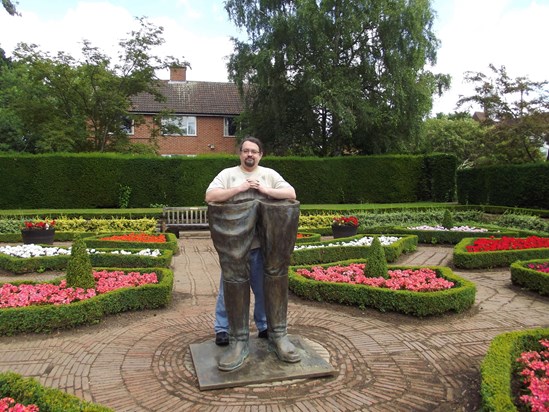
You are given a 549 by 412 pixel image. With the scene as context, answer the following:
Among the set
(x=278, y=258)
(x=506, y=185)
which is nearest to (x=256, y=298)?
(x=278, y=258)

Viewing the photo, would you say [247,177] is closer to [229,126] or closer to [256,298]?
[256,298]

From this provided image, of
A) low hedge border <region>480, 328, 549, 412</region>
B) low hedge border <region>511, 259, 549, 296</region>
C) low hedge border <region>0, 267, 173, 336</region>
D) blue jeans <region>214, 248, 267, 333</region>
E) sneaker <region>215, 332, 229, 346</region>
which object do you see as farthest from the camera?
low hedge border <region>511, 259, 549, 296</region>

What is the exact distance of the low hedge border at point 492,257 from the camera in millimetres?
8812

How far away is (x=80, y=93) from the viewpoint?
21.4m

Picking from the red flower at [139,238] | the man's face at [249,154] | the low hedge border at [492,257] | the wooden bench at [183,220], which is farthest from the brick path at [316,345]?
the wooden bench at [183,220]

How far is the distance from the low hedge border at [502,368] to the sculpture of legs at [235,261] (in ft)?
6.36

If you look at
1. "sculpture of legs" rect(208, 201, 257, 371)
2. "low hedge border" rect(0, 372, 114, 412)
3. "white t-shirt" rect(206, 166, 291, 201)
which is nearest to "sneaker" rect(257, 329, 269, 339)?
"sculpture of legs" rect(208, 201, 257, 371)

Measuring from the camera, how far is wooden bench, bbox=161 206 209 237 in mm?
14062

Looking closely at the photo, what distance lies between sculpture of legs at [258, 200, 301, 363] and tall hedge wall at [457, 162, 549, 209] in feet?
55.3

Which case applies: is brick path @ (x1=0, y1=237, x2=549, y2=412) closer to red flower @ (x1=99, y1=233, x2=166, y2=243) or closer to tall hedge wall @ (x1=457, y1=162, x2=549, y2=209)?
red flower @ (x1=99, y1=233, x2=166, y2=243)

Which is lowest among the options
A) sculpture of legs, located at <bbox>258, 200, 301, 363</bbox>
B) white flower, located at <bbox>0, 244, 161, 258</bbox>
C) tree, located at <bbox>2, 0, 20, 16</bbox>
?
white flower, located at <bbox>0, 244, 161, 258</bbox>

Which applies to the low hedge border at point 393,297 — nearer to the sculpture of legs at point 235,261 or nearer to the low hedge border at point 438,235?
the sculpture of legs at point 235,261

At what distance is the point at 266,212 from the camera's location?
3.72 m

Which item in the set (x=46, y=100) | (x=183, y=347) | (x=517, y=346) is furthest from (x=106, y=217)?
(x=517, y=346)
